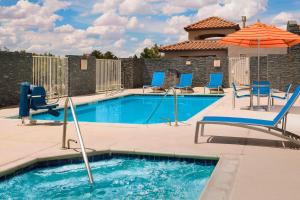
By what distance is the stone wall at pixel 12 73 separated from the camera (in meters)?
12.3

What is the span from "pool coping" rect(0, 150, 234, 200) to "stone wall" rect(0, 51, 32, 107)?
25.3 feet

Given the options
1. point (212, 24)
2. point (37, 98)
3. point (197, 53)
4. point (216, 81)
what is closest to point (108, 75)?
point (216, 81)

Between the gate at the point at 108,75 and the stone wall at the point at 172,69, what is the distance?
36.5 inches

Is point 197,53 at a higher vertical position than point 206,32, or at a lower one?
lower

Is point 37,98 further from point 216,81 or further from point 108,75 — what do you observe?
point 108,75

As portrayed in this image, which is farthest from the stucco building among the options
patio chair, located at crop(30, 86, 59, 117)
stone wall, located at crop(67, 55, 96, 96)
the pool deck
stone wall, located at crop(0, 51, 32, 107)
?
patio chair, located at crop(30, 86, 59, 117)

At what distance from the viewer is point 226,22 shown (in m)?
35.2

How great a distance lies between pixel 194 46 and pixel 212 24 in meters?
5.02

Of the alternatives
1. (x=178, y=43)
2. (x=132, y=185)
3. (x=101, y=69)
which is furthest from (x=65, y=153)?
(x=178, y=43)

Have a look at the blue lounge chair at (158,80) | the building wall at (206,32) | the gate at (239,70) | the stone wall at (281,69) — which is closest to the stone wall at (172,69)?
the gate at (239,70)

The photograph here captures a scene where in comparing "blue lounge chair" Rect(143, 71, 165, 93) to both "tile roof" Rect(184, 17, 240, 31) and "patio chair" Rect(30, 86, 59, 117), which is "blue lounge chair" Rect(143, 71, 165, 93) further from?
"tile roof" Rect(184, 17, 240, 31)

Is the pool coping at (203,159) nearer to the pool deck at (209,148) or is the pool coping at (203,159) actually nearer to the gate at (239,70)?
the pool deck at (209,148)

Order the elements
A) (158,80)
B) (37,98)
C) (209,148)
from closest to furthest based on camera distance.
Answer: (209,148) → (37,98) → (158,80)

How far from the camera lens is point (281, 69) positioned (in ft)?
60.8
